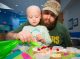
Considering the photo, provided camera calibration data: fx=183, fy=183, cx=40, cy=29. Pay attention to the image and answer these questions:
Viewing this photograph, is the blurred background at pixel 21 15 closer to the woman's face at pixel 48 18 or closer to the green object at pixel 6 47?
the woman's face at pixel 48 18

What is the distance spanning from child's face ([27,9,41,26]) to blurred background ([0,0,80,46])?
10cm

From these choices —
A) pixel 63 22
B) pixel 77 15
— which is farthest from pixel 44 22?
pixel 77 15

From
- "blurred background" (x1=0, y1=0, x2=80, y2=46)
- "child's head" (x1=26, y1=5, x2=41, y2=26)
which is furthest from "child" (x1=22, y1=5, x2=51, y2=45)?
"blurred background" (x1=0, y1=0, x2=80, y2=46)

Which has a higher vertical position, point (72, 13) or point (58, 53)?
point (72, 13)

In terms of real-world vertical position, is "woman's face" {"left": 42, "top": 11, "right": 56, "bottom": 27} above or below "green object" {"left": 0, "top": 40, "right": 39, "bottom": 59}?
above

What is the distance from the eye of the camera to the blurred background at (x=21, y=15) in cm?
91

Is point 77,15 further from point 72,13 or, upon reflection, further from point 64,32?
point 64,32

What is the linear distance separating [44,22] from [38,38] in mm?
133

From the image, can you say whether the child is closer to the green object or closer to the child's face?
the child's face

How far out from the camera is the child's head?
0.77 m

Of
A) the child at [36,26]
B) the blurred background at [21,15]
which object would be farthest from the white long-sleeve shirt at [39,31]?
the blurred background at [21,15]

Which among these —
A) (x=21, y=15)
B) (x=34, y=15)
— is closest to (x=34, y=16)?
(x=34, y=15)

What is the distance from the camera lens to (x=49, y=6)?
0.82m

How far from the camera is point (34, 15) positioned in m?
0.77
